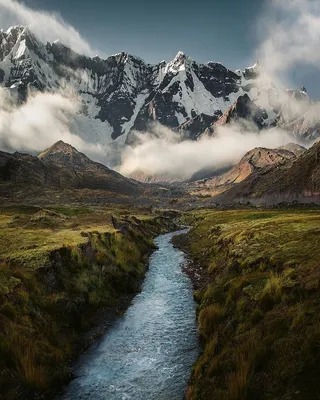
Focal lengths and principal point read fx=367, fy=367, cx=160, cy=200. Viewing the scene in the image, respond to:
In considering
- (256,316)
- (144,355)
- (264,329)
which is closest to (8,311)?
(144,355)

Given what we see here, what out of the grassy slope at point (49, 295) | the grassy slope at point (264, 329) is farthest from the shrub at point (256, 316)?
the grassy slope at point (49, 295)

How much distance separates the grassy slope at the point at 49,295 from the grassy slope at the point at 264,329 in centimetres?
890

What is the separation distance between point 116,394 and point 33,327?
7.54 metres

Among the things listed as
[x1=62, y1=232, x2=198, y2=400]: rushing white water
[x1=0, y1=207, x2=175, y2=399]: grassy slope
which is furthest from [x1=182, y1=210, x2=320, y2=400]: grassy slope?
[x1=0, y1=207, x2=175, y2=399]: grassy slope

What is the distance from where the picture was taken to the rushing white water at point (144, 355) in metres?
20.9

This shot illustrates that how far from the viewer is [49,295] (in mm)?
29750

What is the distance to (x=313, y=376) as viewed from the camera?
47.6 feet

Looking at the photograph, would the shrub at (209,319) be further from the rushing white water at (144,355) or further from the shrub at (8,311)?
the shrub at (8,311)

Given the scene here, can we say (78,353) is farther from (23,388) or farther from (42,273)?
(42,273)

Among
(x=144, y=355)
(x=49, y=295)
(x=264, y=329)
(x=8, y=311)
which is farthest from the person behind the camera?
(x=49, y=295)

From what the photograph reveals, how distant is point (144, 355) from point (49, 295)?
374 inches

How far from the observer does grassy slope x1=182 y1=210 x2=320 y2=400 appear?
1548cm

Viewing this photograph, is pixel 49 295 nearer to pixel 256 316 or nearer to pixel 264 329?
pixel 256 316

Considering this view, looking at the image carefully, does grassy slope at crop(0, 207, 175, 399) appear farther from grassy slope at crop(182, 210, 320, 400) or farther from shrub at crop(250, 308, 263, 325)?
shrub at crop(250, 308, 263, 325)
